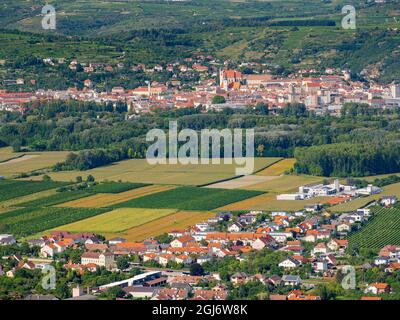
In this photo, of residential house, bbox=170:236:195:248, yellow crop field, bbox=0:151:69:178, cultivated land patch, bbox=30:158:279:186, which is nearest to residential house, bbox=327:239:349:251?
residential house, bbox=170:236:195:248

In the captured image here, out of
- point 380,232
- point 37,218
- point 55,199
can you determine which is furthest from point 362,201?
point 37,218

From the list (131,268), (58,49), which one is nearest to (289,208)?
(131,268)

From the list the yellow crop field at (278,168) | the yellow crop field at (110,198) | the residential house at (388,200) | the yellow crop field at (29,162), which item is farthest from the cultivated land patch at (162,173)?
the residential house at (388,200)

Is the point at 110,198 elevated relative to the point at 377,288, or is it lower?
lower

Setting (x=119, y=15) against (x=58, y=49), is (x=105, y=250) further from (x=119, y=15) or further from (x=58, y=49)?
(x=119, y=15)

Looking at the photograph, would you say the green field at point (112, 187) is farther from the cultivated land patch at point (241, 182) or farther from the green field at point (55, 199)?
the cultivated land patch at point (241, 182)

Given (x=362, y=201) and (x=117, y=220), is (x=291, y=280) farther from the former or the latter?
(x=362, y=201)
